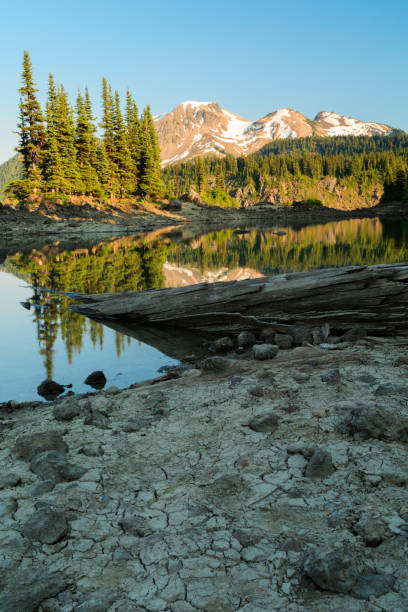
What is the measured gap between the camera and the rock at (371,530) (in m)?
2.86

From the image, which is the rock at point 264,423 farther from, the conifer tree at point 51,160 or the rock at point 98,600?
the conifer tree at point 51,160

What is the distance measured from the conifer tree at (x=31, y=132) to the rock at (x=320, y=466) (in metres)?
58.0

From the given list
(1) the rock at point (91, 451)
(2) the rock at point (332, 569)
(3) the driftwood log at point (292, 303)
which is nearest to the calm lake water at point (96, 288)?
(3) the driftwood log at point (292, 303)

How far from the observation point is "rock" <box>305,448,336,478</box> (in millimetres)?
3717

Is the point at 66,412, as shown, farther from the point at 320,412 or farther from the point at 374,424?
the point at 374,424

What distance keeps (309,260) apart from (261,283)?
13.6m

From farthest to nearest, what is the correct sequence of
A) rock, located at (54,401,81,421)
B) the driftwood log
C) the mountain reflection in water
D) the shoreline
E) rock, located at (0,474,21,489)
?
the shoreline, the mountain reflection in water, the driftwood log, rock, located at (54,401,81,421), rock, located at (0,474,21,489)

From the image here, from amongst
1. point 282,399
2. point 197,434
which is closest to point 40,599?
point 197,434

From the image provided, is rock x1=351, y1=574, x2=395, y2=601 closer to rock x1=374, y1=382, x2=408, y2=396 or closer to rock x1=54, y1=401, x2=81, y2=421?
rock x1=374, y1=382, x2=408, y2=396

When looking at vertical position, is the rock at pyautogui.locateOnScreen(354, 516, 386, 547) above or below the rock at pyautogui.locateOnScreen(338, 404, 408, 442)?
below

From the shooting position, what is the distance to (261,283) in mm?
10461

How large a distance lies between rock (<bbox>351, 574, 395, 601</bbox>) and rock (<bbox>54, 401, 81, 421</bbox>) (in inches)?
158

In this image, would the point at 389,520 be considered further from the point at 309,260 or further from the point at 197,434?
the point at 309,260

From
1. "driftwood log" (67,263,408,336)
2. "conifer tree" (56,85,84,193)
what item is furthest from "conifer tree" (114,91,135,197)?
"driftwood log" (67,263,408,336)
